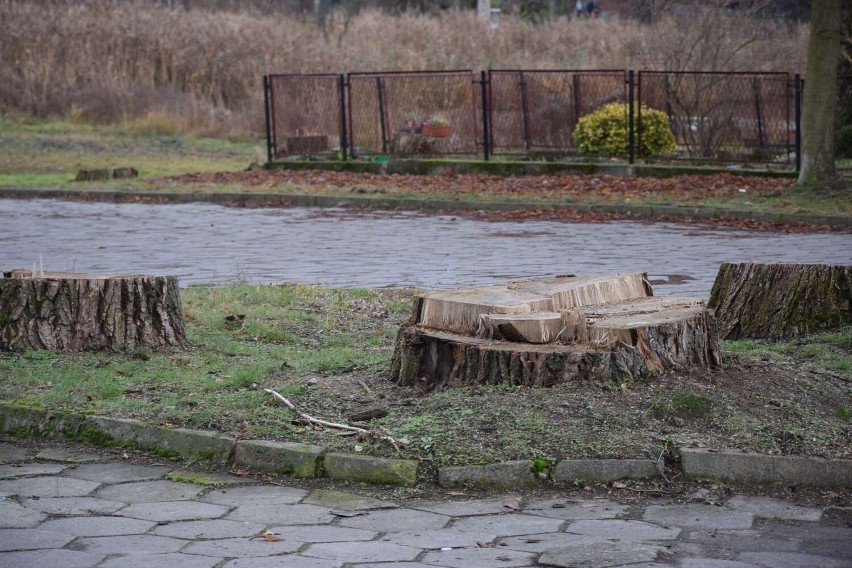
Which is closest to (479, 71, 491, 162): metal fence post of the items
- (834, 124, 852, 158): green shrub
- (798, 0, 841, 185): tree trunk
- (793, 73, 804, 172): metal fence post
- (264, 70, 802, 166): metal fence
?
(264, 70, 802, 166): metal fence

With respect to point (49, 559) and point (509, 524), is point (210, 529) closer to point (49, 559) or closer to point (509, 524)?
point (49, 559)

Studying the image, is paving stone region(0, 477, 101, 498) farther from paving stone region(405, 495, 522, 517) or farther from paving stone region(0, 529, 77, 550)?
paving stone region(405, 495, 522, 517)

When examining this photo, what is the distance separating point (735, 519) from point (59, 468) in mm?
2737

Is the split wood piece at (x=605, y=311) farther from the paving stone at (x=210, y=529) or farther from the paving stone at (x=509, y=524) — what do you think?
the paving stone at (x=210, y=529)

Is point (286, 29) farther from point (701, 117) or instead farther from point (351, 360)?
point (351, 360)

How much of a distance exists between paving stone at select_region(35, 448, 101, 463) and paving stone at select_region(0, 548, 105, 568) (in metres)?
1.15

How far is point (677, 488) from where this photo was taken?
4672mm

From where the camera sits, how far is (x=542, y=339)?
17.8 ft

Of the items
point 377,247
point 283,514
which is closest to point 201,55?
point 377,247

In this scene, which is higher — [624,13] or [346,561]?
[624,13]

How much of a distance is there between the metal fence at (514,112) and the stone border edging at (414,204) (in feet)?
12.8

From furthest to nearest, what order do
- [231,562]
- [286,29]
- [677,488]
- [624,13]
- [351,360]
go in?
1. [624,13]
2. [286,29]
3. [351,360]
4. [677,488]
5. [231,562]

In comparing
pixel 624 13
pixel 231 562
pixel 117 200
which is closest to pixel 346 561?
pixel 231 562

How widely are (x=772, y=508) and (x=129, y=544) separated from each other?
7.70 feet
